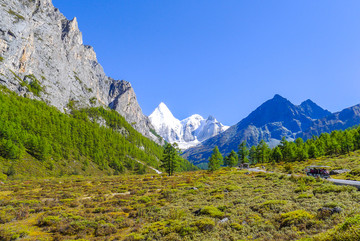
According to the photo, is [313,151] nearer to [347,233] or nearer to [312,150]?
[312,150]

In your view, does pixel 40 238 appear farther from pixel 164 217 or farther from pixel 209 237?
pixel 209 237

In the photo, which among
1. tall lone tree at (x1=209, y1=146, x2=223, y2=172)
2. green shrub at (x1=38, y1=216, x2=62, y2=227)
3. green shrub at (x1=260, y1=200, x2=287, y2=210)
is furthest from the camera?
tall lone tree at (x1=209, y1=146, x2=223, y2=172)

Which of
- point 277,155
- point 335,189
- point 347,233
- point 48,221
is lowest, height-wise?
point 48,221

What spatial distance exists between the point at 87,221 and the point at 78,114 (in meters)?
174

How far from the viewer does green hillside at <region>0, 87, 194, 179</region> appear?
235ft

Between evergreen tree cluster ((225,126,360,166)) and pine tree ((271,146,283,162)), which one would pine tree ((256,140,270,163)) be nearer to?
evergreen tree cluster ((225,126,360,166))

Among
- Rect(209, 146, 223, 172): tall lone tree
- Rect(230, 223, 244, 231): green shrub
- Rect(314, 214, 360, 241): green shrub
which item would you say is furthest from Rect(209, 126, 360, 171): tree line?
Rect(314, 214, 360, 241): green shrub

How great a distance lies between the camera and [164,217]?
17656mm

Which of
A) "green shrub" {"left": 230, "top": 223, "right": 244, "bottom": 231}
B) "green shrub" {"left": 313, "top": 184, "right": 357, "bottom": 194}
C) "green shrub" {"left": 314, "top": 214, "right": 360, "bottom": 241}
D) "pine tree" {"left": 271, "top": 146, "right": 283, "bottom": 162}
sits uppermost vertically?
"pine tree" {"left": 271, "top": 146, "right": 283, "bottom": 162}

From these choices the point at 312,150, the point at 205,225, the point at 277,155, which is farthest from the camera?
the point at 277,155

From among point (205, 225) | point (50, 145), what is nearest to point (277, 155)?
point (205, 225)

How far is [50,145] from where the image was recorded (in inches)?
3780

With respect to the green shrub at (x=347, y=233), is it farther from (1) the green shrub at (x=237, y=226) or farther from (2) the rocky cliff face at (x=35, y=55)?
(2) the rocky cliff face at (x=35, y=55)

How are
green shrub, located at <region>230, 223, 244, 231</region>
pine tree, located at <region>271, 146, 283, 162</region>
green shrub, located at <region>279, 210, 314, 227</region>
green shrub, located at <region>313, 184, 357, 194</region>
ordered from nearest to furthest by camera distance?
green shrub, located at <region>279, 210, 314, 227</region> < green shrub, located at <region>230, 223, 244, 231</region> < green shrub, located at <region>313, 184, 357, 194</region> < pine tree, located at <region>271, 146, 283, 162</region>
